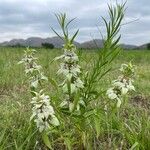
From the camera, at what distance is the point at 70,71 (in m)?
3.98

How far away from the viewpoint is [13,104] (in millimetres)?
6242

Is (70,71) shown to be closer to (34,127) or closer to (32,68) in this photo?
(32,68)

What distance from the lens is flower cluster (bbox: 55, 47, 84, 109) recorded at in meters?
3.96

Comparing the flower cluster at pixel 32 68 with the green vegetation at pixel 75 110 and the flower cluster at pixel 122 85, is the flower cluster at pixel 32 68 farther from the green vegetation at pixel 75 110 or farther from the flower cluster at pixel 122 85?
the flower cluster at pixel 122 85

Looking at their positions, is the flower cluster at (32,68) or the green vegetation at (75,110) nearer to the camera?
the green vegetation at (75,110)

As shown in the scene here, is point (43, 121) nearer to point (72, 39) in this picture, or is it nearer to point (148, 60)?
point (72, 39)

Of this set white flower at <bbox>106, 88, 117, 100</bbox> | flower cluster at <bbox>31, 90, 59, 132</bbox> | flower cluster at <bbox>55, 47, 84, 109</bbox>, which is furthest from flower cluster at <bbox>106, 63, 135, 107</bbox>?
flower cluster at <bbox>31, 90, 59, 132</bbox>

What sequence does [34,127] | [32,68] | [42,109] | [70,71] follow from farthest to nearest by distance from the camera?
1. [34,127]
2. [32,68]
3. [70,71]
4. [42,109]

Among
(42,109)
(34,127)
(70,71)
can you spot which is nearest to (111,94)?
(70,71)

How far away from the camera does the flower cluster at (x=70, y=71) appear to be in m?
3.96

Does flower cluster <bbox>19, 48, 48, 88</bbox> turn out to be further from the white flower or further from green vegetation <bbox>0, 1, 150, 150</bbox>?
the white flower

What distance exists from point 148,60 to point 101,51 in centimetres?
1251

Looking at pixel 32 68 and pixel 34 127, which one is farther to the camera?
pixel 34 127

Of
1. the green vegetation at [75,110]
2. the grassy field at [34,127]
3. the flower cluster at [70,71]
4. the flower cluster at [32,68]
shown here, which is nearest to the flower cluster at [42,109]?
the green vegetation at [75,110]
